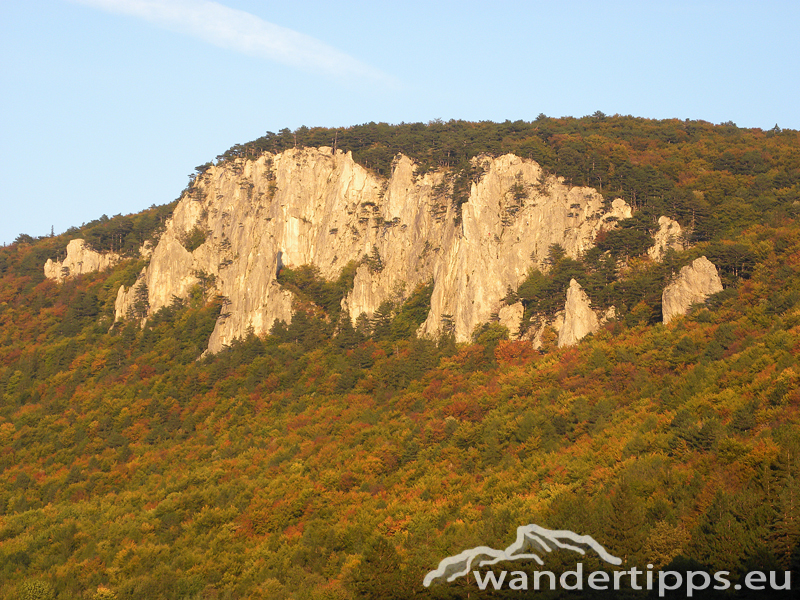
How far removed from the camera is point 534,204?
3049 inches

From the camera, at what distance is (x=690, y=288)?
204 ft

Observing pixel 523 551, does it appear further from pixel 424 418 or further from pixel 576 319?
pixel 576 319

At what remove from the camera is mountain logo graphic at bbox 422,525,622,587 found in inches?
1395

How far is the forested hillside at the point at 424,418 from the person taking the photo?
1531 inches

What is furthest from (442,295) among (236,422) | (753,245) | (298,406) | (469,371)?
(753,245)

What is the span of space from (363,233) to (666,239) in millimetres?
30949

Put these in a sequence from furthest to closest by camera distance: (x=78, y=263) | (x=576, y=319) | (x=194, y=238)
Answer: (x=78, y=263) → (x=194, y=238) → (x=576, y=319)

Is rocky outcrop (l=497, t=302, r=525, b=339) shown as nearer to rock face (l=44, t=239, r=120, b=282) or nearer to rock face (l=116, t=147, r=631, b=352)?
rock face (l=116, t=147, r=631, b=352)

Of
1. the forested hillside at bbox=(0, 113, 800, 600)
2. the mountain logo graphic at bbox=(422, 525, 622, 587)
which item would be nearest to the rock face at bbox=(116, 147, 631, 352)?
the forested hillside at bbox=(0, 113, 800, 600)

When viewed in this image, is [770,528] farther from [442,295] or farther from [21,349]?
[21,349]

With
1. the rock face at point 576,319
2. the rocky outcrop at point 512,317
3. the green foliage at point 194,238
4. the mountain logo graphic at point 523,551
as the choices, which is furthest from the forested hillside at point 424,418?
the green foliage at point 194,238

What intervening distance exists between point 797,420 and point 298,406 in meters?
38.6

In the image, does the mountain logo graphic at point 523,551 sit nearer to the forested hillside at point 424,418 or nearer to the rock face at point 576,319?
the forested hillside at point 424,418

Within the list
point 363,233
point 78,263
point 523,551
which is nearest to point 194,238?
point 78,263
